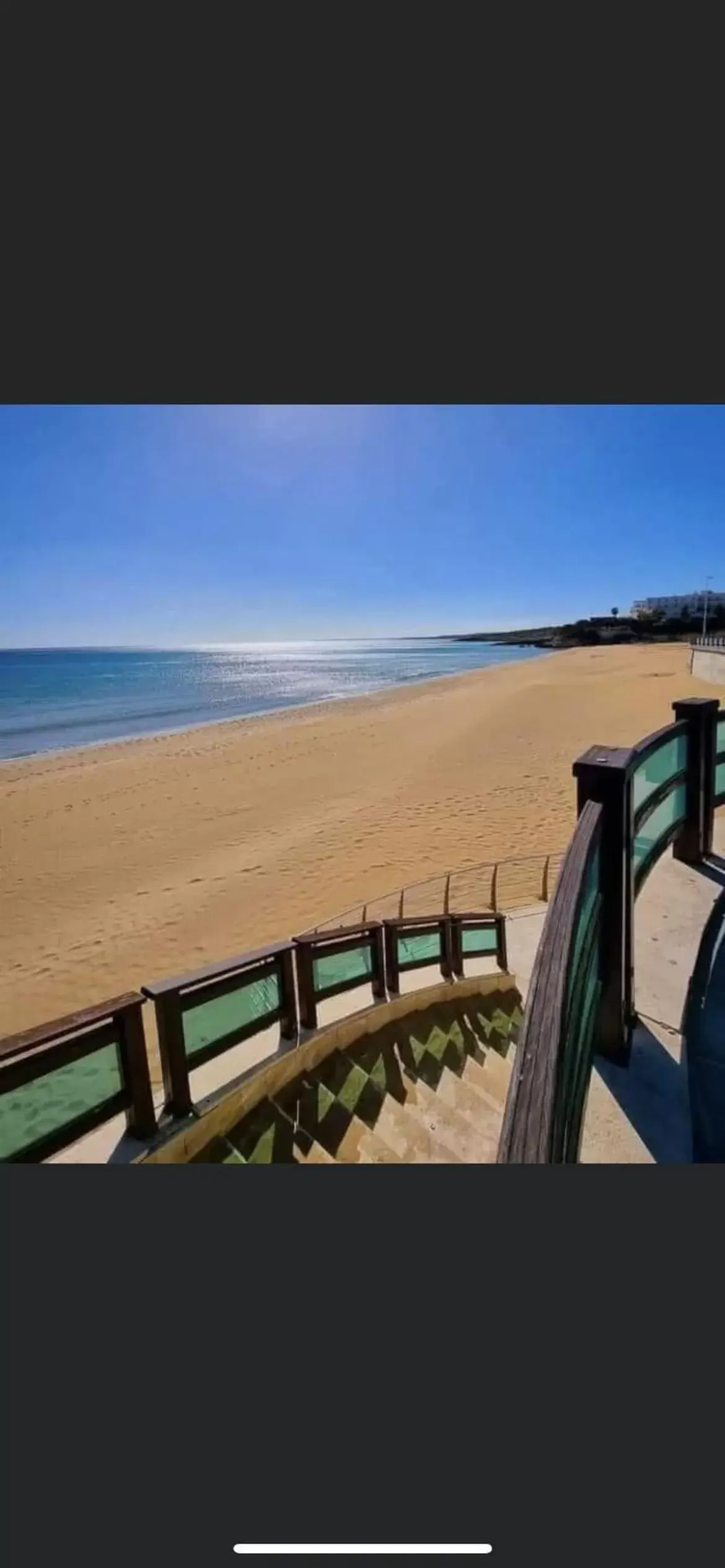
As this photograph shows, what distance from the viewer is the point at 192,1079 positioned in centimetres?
190

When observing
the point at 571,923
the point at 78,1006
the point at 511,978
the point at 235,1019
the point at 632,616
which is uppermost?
the point at 632,616

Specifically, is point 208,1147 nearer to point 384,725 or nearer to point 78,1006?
point 78,1006

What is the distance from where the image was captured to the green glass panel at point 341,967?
2.43 m

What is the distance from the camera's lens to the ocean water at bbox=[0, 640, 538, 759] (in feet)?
58.3

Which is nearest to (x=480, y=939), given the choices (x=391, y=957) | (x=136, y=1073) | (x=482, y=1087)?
(x=391, y=957)

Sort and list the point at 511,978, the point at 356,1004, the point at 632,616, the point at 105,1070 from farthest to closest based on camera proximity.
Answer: the point at 632,616 < the point at 511,978 < the point at 356,1004 < the point at 105,1070

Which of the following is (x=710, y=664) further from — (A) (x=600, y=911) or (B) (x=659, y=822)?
(A) (x=600, y=911)

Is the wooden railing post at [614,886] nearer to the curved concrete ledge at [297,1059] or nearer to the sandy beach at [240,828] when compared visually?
the curved concrete ledge at [297,1059]

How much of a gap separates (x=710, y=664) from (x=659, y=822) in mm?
18635

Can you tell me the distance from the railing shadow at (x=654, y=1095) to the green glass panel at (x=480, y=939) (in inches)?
48.6

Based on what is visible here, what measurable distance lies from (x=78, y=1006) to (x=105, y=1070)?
2464 millimetres

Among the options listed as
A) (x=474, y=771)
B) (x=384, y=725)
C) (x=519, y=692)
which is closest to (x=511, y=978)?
(x=474, y=771)
